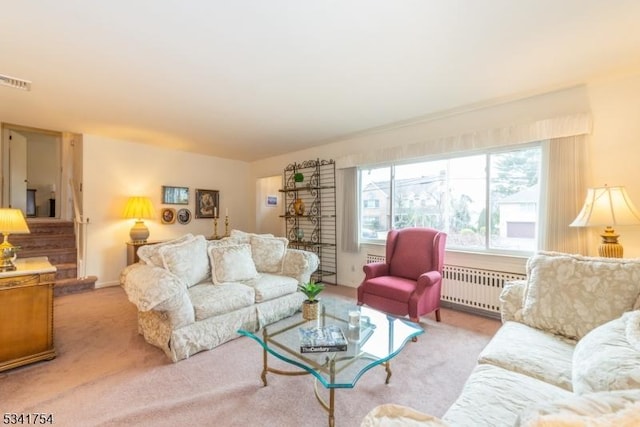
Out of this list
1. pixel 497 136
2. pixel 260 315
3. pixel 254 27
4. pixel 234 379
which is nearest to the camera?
pixel 254 27

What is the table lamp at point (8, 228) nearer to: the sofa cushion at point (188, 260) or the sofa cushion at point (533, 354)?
the sofa cushion at point (188, 260)

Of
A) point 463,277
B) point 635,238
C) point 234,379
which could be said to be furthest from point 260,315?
point 635,238

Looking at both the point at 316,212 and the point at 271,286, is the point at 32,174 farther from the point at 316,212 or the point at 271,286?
the point at 271,286

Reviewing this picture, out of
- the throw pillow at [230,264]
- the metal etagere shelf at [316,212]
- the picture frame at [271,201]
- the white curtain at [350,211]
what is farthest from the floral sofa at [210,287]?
the picture frame at [271,201]

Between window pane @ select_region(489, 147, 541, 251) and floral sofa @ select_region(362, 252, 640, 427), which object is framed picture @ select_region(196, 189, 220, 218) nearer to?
window pane @ select_region(489, 147, 541, 251)

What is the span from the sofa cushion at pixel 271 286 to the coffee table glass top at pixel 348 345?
753 mm

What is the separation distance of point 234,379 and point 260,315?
2.70 ft

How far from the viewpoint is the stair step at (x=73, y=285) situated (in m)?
4.04

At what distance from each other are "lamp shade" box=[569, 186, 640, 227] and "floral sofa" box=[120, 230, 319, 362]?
263 cm

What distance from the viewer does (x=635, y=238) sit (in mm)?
2543

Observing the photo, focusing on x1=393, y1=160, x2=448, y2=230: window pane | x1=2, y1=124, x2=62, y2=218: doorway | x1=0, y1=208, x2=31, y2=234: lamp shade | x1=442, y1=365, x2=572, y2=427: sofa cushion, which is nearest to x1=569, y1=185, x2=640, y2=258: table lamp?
x1=393, y1=160, x2=448, y2=230: window pane

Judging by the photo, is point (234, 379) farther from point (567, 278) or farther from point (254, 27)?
point (254, 27)

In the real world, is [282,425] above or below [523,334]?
below

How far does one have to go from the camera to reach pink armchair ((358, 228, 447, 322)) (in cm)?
284
